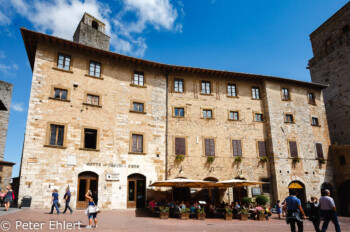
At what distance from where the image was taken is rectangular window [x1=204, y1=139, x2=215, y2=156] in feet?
73.6

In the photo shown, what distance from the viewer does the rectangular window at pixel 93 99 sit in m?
19.9

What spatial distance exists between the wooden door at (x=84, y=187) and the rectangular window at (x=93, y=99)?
18.1 feet

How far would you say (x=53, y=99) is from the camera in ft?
61.2

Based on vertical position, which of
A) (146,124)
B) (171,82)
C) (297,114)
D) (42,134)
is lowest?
(42,134)

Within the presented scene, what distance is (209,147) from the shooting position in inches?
Result: 890

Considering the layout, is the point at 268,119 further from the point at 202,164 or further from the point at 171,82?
the point at 171,82

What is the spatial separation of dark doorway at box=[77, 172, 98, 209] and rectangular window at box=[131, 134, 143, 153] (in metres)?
3.46

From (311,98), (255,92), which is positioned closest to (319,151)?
(311,98)

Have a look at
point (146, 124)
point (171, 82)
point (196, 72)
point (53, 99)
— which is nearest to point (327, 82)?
point (196, 72)

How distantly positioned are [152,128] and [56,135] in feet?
23.2

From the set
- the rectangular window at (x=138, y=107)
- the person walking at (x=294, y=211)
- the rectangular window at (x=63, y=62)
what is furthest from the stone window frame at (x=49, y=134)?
the person walking at (x=294, y=211)

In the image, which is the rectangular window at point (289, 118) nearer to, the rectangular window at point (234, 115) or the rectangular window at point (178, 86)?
the rectangular window at point (234, 115)

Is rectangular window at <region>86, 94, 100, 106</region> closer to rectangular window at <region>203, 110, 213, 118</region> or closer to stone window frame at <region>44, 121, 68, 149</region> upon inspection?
stone window frame at <region>44, 121, 68, 149</region>

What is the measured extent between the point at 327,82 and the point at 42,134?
3023cm
